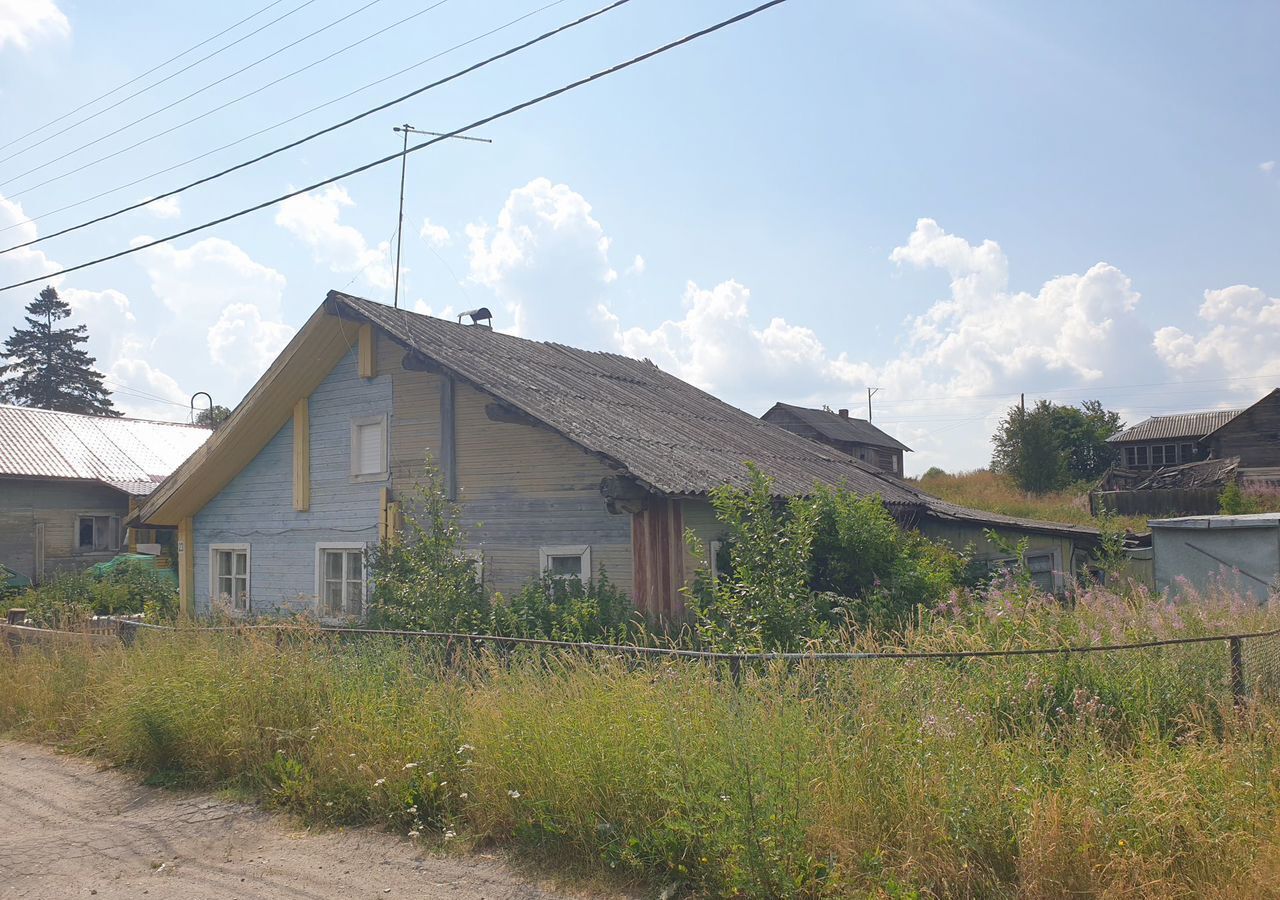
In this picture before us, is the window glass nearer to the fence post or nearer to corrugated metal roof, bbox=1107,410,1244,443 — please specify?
the fence post

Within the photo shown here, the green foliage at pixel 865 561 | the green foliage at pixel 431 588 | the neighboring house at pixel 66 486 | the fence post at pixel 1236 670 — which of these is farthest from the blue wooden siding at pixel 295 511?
the neighboring house at pixel 66 486

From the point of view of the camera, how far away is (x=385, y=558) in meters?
11.1

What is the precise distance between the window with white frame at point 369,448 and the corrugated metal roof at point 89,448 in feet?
64.7

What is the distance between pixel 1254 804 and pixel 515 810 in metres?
3.81

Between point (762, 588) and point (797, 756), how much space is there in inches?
154

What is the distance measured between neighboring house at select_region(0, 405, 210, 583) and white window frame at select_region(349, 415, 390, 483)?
17784 millimetres

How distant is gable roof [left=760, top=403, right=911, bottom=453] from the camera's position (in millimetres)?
52844

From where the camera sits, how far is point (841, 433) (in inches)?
2114

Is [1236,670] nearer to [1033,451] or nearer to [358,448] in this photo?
[358,448]

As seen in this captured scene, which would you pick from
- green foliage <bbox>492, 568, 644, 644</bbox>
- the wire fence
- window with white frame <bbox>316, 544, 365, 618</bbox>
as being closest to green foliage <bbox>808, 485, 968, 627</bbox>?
green foliage <bbox>492, 568, 644, 644</bbox>

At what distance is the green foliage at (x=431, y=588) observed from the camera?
9477 mm

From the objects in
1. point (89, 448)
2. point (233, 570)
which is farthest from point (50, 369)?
point (233, 570)

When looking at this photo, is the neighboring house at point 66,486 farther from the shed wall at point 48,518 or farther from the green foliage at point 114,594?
the green foliage at point 114,594

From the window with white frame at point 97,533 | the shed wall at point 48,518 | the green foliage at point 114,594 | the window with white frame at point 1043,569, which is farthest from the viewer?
the window with white frame at point 97,533
